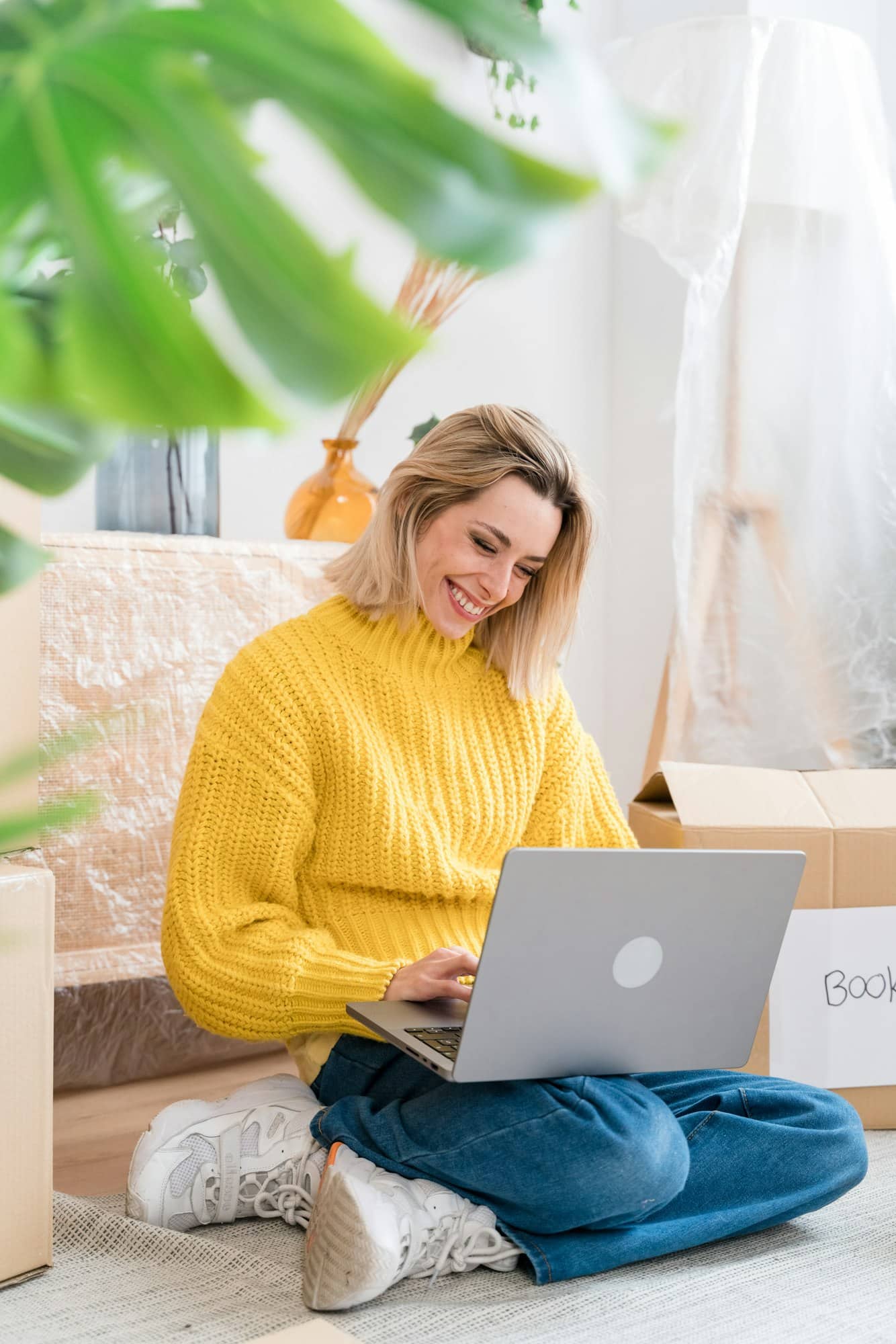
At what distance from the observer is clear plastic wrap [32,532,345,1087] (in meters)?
1.39

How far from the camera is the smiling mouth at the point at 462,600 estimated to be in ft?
4.07

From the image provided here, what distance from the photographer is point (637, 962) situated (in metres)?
1.01

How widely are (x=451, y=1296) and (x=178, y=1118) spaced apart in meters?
0.28

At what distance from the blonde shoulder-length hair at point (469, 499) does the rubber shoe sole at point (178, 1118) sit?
1.46 ft

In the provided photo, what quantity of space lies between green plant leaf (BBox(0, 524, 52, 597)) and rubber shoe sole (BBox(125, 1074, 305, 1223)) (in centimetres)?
104

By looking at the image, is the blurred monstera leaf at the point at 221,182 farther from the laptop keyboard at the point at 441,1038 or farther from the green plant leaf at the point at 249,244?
the laptop keyboard at the point at 441,1038

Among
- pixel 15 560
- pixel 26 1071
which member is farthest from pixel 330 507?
pixel 15 560

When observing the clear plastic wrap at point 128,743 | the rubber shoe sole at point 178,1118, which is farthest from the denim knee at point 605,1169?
the clear plastic wrap at point 128,743

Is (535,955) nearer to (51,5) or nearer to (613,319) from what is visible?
(51,5)

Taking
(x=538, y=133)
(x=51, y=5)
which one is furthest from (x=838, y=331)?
(x=51, y=5)

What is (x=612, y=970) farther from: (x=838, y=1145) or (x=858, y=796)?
(x=858, y=796)

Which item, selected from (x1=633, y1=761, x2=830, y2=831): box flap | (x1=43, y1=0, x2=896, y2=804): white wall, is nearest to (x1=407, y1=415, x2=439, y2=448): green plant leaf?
(x1=43, y1=0, x2=896, y2=804): white wall

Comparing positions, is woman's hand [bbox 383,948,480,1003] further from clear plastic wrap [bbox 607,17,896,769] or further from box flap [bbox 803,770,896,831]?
clear plastic wrap [bbox 607,17,896,769]

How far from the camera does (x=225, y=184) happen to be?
123 mm
